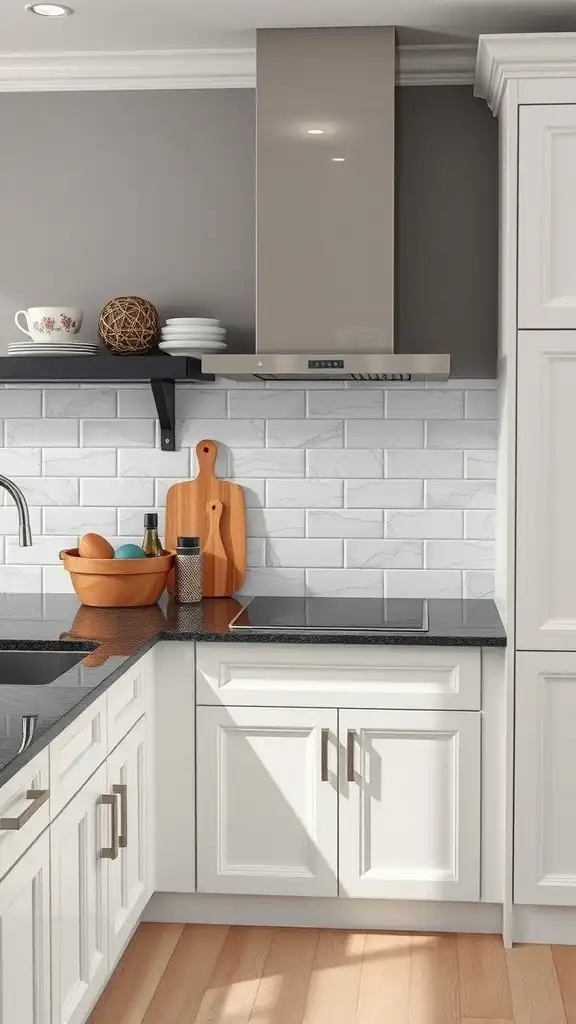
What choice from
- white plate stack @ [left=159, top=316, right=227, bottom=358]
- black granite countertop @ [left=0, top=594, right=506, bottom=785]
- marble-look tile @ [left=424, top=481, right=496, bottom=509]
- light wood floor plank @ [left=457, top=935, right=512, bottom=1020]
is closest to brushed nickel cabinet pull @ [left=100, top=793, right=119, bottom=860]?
black granite countertop @ [left=0, top=594, right=506, bottom=785]

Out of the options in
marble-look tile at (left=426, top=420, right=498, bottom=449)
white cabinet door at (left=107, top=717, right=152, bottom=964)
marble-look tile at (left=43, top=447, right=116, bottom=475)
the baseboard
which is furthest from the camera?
marble-look tile at (left=43, top=447, right=116, bottom=475)

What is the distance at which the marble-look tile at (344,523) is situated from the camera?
142 inches

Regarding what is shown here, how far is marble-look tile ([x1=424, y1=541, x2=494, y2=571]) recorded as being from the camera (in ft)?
11.7

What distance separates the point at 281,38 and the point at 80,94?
29.2 inches

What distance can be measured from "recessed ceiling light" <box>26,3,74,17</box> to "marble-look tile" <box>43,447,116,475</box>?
127cm

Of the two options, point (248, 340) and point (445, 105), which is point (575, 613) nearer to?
point (248, 340)

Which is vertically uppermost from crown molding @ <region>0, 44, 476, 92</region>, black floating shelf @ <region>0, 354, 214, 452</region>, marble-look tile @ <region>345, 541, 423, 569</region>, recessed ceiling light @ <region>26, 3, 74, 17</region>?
recessed ceiling light @ <region>26, 3, 74, 17</region>

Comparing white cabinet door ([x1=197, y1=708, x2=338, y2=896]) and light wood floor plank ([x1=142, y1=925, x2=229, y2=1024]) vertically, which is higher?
white cabinet door ([x1=197, y1=708, x2=338, y2=896])

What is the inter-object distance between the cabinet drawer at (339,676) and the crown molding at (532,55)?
149 centimetres

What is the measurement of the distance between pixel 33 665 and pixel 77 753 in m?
0.62

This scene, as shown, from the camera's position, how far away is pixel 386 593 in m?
3.60

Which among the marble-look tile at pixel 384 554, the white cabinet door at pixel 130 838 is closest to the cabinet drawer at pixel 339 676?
the white cabinet door at pixel 130 838

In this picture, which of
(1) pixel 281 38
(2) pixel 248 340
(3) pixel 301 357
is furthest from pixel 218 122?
(3) pixel 301 357

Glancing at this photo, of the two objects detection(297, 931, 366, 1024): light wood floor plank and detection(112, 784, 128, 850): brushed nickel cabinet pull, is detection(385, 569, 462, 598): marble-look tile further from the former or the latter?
detection(112, 784, 128, 850): brushed nickel cabinet pull
